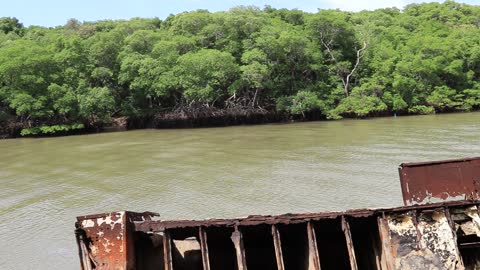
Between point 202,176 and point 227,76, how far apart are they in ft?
58.2

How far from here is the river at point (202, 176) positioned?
11.7m

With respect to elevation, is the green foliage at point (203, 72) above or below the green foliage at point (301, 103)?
above

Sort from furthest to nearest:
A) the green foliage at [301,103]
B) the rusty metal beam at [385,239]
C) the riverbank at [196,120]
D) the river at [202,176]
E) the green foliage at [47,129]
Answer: the green foliage at [301,103] < the riverbank at [196,120] < the green foliage at [47,129] < the river at [202,176] < the rusty metal beam at [385,239]

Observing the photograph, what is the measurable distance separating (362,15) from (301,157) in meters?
37.3

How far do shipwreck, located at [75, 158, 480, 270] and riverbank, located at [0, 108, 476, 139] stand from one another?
1091 inches

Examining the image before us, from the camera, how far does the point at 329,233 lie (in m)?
6.62

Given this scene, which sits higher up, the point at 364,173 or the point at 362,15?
the point at 362,15


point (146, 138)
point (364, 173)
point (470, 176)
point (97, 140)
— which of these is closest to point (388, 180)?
point (364, 173)

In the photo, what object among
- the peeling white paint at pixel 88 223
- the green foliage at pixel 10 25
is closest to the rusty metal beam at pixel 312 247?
the peeling white paint at pixel 88 223

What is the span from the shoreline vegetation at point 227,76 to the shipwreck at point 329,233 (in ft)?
85.8

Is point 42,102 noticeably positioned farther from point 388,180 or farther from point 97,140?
point 388,180

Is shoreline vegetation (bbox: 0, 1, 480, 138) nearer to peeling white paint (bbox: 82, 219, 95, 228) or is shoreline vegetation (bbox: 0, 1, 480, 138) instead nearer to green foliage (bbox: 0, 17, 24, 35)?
green foliage (bbox: 0, 17, 24, 35)

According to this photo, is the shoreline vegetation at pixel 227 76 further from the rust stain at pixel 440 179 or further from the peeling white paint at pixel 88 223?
the peeling white paint at pixel 88 223

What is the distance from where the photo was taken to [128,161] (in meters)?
19.9
